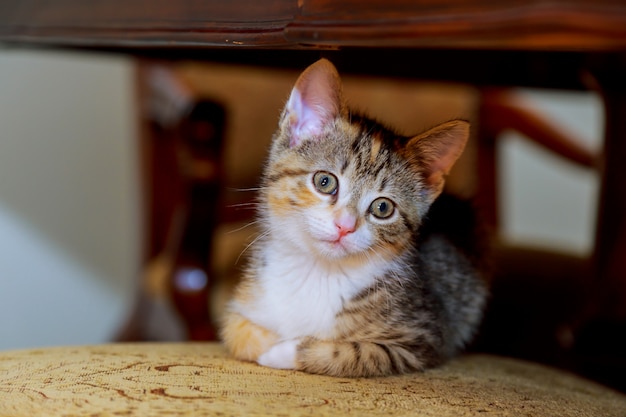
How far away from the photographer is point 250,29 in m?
0.85

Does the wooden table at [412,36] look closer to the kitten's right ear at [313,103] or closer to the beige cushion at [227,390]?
the kitten's right ear at [313,103]

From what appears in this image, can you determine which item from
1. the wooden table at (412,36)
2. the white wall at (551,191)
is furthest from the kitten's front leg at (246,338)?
the white wall at (551,191)

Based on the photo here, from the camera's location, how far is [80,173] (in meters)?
2.41

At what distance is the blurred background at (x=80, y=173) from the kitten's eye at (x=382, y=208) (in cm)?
88

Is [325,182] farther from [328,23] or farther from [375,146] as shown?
[328,23]

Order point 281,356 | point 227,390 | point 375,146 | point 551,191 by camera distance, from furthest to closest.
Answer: point 551,191, point 375,146, point 281,356, point 227,390

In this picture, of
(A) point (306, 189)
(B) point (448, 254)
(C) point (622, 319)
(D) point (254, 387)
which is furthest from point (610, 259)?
(D) point (254, 387)

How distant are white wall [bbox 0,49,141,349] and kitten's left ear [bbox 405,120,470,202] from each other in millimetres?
1250

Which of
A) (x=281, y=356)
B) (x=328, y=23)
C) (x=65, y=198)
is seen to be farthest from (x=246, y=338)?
(x=65, y=198)

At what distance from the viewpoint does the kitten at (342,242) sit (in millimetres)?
1032

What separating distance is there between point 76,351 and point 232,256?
3.06ft

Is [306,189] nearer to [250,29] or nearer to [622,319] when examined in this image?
[250,29]

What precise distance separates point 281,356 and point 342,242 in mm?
171

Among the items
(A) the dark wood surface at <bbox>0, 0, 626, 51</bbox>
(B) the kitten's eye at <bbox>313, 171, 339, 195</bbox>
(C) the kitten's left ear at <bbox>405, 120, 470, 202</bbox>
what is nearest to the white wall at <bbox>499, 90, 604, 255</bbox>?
(C) the kitten's left ear at <bbox>405, 120, 470, 202</bbox>
